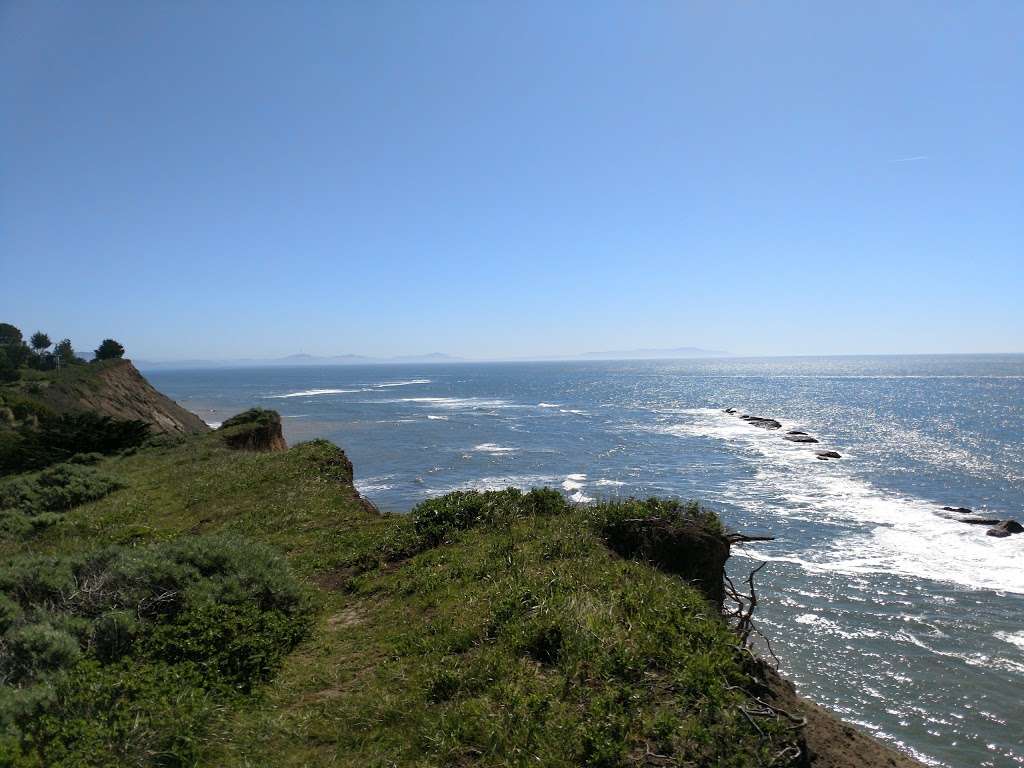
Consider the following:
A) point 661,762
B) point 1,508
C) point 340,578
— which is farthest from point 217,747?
point 1,508

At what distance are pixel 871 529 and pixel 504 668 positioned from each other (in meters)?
26.8

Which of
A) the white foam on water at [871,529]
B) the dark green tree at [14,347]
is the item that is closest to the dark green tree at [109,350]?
the dark green tree at [14,347]

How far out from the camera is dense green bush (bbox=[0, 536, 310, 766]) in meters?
4.99

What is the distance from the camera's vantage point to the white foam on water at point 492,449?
48906mm

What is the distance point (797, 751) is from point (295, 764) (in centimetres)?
428

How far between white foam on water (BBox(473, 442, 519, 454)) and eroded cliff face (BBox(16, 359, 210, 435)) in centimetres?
2200

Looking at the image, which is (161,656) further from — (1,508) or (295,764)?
(1,508)

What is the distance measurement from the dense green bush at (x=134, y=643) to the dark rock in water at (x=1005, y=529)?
30.5 m

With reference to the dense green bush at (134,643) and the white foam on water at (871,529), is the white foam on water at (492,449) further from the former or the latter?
the dense green bush at (134,643)

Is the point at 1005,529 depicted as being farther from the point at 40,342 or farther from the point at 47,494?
the point at 40,342

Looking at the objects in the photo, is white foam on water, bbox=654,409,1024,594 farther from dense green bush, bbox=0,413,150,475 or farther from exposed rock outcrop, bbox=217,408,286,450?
dense green bush, bbox=0,413,150,475

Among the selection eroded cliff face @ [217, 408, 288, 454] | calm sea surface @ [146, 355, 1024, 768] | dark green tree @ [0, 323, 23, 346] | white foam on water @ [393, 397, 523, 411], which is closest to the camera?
calm sea surface @ [146, 355, 1024, 768]

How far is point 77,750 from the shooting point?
4766 mm

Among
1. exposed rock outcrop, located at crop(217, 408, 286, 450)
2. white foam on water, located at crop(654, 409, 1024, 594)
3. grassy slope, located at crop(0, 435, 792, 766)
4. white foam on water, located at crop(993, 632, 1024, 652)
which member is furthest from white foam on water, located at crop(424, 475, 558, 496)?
grassy slope, located at crop(0, 435, 792, 766)
